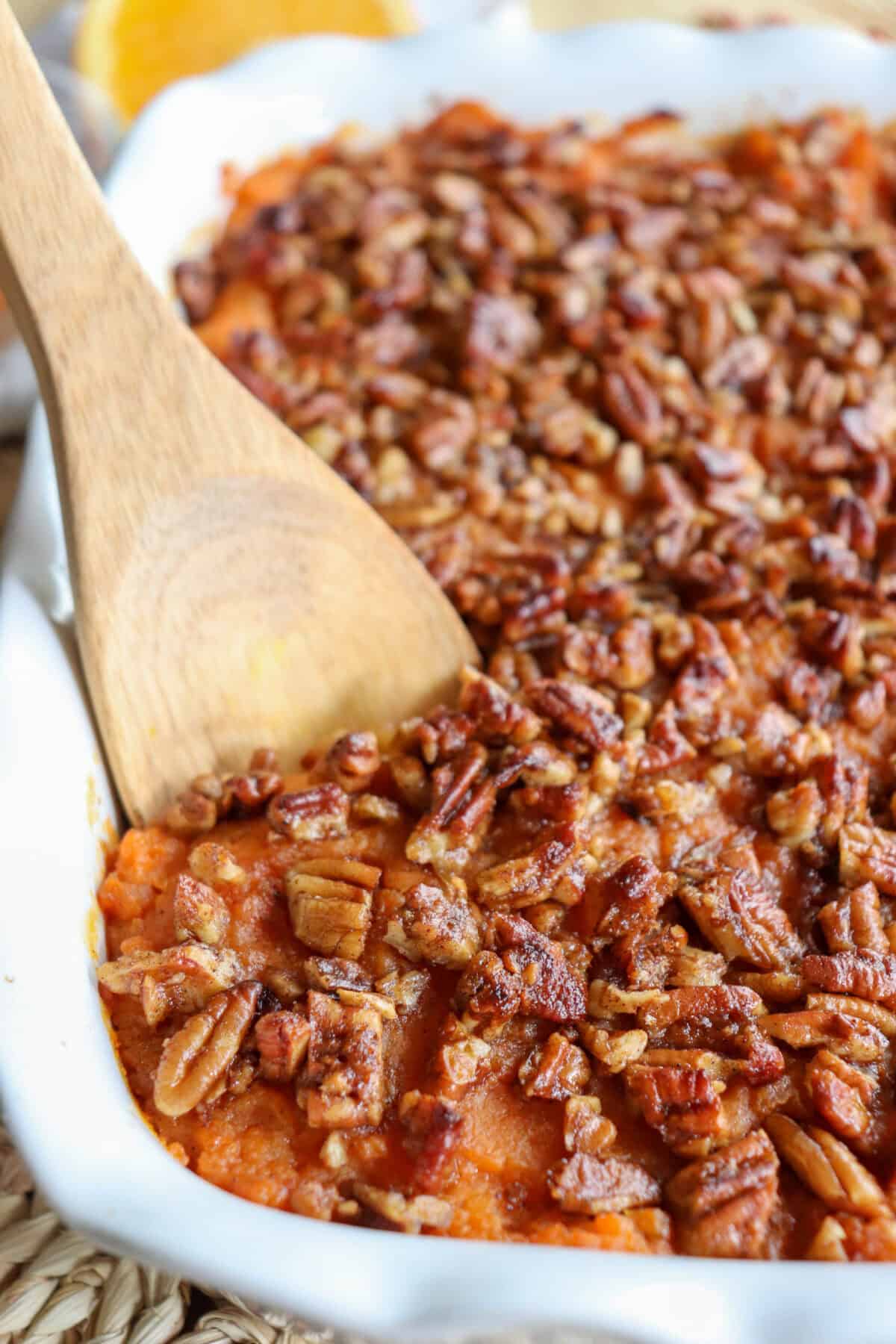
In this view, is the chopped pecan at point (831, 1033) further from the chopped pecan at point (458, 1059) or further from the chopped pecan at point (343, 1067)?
the chopped pecan at point (343, 1067)

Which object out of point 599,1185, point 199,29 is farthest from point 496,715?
point 199,29

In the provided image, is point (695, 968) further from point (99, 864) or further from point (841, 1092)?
point (99, 864)

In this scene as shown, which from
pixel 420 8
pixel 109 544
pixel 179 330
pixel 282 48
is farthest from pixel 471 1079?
pixel 420 8

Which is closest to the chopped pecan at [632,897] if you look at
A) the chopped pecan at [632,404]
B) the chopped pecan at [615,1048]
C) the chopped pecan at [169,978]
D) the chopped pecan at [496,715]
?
the chopped pecan at [615,1048]

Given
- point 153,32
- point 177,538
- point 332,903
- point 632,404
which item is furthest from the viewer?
point 153,32

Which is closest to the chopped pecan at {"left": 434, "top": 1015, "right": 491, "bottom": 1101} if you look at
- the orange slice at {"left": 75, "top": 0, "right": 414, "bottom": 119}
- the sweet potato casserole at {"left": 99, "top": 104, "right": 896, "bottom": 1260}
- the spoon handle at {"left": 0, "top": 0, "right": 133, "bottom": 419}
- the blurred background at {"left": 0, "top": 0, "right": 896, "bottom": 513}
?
the sweet potato casserole at {"left": 99, "top": 104, "right": 896, "bottom": 1260}

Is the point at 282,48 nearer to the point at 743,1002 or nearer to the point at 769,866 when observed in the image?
the point at 769,866

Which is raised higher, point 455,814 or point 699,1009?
point 455,814
